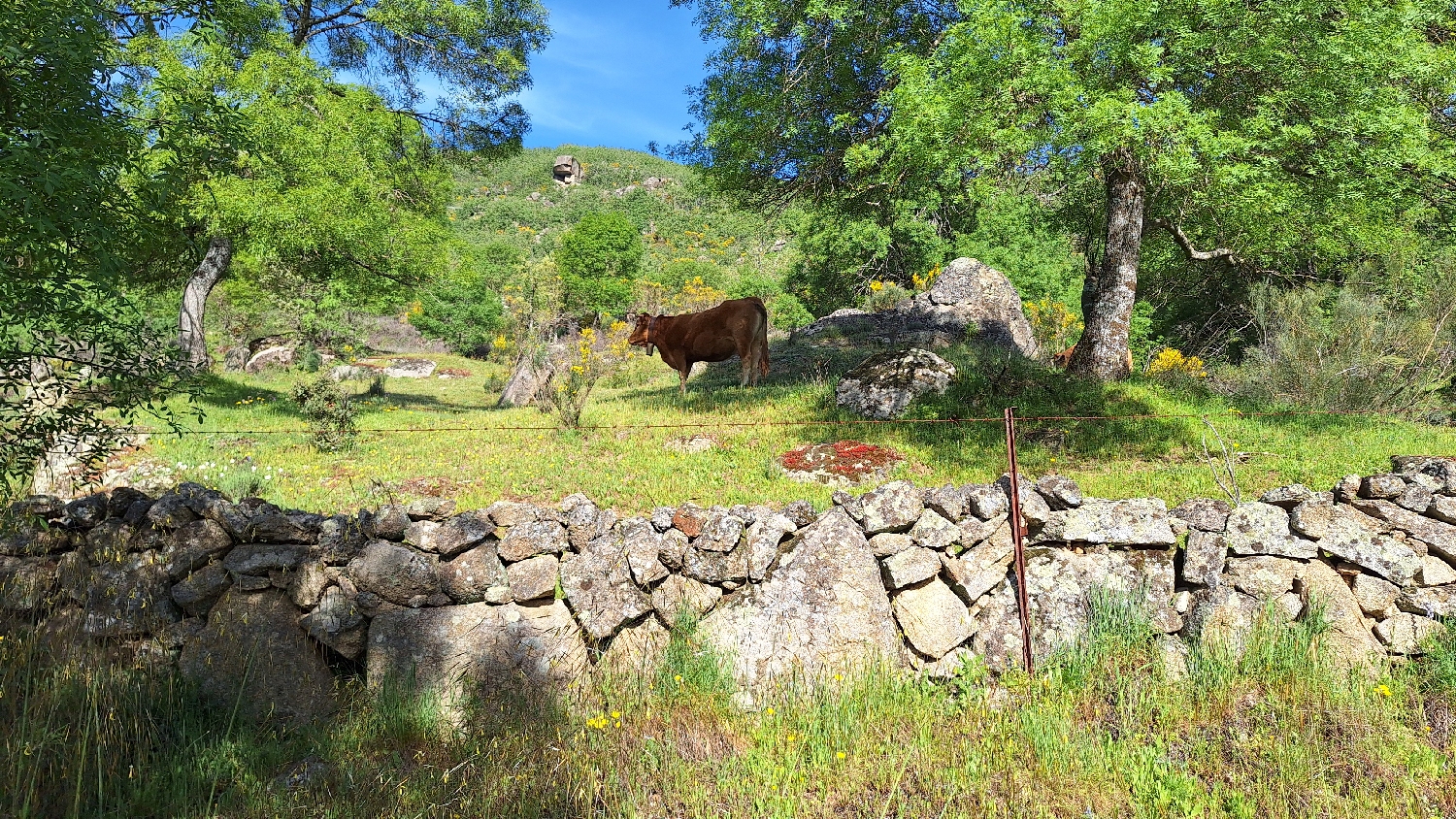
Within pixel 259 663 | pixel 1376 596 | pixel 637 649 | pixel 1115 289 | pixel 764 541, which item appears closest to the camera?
pixel 259 663

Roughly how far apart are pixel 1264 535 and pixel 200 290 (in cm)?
2179

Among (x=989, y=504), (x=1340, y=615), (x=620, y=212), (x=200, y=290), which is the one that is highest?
(x=620, y=212)

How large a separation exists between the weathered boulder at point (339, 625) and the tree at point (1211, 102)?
31.0 feet

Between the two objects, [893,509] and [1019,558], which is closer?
[1019,558]

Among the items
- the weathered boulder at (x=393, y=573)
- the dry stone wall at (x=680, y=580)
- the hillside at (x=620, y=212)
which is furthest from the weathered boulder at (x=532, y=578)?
the hillside at (x=620, y=212)

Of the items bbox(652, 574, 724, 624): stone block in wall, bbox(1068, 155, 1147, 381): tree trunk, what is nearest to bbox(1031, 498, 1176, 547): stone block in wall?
bbox(652, 574, 724, 624): stone block in wall

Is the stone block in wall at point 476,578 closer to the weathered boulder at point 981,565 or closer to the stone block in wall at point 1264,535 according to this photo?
the weathered boulder at point 981,565

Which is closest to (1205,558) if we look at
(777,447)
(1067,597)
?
(1067,597)

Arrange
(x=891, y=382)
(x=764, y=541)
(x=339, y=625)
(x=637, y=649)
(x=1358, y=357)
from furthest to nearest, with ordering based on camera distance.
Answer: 1. (x=891, y=382)
2. (x=1358, y=357)
3. (x=764, y=541)
4. (x=637, y=649)
5. (x=339, y=625)

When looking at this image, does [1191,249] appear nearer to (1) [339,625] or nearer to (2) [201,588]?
(1) [339,625]

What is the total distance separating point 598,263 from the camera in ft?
220

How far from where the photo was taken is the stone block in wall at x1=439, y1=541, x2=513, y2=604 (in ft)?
16.9

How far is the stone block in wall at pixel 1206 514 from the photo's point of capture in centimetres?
543

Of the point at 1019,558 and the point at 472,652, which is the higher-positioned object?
the point at 1019,558
